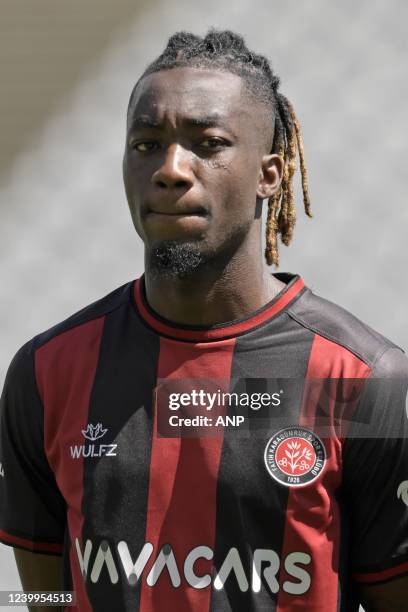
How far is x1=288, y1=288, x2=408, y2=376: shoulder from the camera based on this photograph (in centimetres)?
188

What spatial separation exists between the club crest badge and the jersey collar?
7.6 inches

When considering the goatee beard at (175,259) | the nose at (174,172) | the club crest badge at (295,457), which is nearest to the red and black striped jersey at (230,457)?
the club crest badge at (295,457)

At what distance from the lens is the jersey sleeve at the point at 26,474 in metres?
2.00

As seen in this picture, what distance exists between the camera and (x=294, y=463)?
182 cm

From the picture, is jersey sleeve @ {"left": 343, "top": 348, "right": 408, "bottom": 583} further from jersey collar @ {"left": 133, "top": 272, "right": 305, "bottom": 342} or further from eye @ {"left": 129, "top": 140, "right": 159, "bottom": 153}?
eye @ {"left": 129, "top": 140, "right": 159, "bottom": 153}

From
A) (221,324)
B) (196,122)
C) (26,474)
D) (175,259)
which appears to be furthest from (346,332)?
(26,474)

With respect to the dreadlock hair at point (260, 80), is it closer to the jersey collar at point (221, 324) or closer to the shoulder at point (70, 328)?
the jersey collar at point (221, 324)

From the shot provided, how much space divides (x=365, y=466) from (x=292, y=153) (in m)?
0.61

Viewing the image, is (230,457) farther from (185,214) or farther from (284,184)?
Result: (284,184)

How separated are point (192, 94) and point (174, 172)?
5.8 inches

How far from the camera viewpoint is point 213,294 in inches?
75.7

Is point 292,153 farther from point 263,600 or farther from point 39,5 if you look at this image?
point 39,5

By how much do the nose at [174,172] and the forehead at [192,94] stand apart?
7 centimetres

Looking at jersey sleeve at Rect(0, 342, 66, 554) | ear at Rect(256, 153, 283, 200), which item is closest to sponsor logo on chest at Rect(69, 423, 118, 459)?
jersey sleeve at Rect(0, 342, 66, 554)
